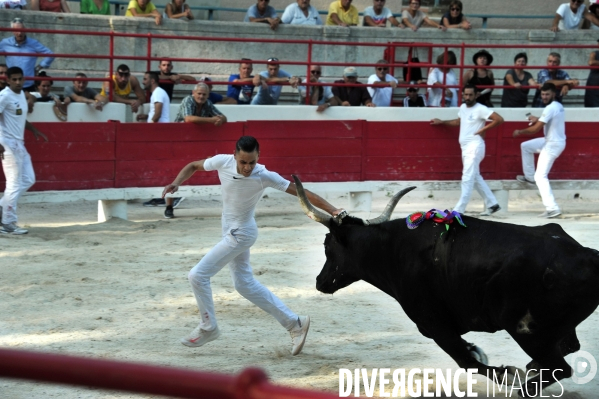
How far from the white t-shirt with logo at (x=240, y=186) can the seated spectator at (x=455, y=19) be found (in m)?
10.0

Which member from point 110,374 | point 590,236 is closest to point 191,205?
point 590,236

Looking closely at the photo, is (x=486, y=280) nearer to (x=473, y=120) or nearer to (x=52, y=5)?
(x=473, y=120)

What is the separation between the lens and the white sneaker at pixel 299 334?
5121 mm

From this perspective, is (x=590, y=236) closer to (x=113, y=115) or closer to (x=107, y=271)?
(x=107, y=271)

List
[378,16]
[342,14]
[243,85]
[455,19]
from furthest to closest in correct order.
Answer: [455,19], [378,16], [342,14], [243,85]

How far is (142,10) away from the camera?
13.0m

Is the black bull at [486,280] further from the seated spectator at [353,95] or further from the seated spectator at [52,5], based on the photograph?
the seated spectator at [52,5]

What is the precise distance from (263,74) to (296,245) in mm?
3894

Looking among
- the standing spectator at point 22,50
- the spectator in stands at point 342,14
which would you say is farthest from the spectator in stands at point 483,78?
the standing spectator at point 22,50

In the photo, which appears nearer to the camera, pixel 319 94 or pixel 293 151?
pixel 293 151

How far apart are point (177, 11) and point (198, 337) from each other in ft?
29.7

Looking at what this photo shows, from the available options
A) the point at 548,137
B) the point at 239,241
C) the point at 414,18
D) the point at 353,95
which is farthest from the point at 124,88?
the point at 239,241

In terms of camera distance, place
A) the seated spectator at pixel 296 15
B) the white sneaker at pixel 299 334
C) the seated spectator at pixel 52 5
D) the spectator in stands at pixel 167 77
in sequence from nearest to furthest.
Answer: the white sneaker at pixel 299 334, the spectator in stands at pixel 167 77, the seated spectator at pixel 52 5, the seated spectator at pixel 296 15

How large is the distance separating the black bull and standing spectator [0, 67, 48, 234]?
5.02m
